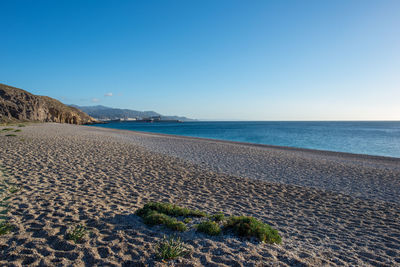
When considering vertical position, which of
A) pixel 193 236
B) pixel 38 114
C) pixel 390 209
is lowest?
pixel 390 209

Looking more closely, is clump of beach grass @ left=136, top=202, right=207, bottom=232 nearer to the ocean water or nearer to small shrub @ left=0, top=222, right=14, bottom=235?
small shrub @ left=0, top=222, right=14, bottom=235

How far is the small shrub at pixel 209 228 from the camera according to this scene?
5004 millimetres

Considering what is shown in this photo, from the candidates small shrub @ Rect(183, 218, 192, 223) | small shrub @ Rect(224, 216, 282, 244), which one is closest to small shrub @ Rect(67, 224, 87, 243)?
small shrub @ Rect(183, 218, 192, 223)

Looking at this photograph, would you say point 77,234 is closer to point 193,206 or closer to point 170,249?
point 170,249

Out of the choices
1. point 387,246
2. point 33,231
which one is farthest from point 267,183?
point 33,231

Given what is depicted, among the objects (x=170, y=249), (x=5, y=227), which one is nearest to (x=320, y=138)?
(x=170, y=249)

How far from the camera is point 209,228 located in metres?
5.06

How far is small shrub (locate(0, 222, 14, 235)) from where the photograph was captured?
453 centimetres

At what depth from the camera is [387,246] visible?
5422mm

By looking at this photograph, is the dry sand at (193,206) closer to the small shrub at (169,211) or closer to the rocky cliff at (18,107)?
the small shrub at (169,211)

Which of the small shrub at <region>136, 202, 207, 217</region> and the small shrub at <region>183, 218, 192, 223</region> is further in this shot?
the small shrub at <region>136, 202, 207, 217</region>

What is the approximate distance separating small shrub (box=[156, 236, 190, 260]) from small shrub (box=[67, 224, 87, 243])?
5.20ft

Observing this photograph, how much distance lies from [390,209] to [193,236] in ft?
26.6

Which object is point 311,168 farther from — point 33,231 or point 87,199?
point 33,231
